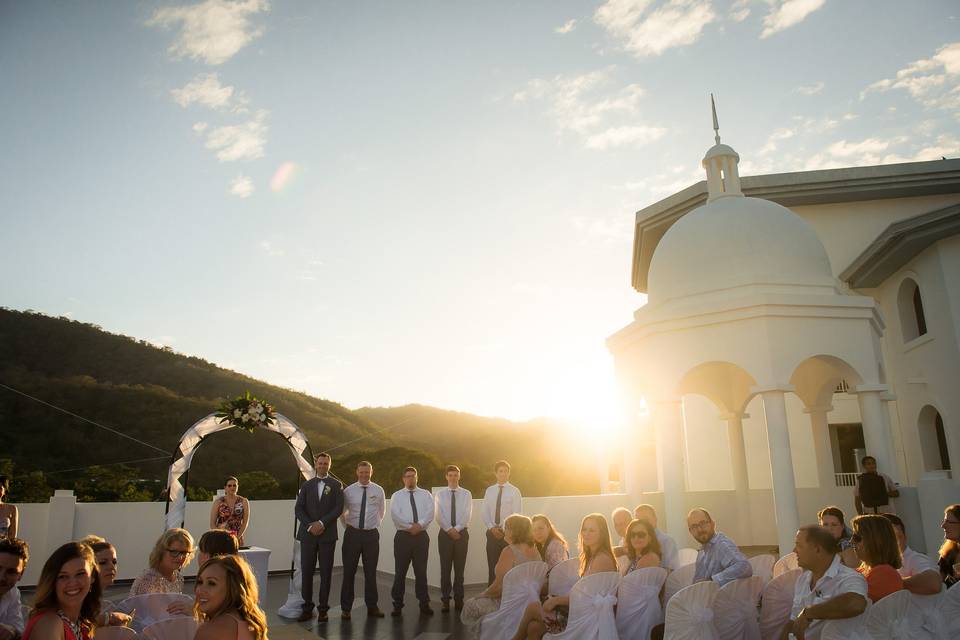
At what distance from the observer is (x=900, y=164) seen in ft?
58.7

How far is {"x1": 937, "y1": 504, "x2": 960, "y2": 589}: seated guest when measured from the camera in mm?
4848

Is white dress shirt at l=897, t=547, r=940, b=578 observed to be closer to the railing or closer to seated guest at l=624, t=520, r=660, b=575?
seated guest at l=624, t=520, r=660, b=575

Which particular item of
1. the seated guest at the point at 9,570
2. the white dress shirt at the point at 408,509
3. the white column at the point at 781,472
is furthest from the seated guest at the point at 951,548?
the seated guest at the point at 9,570

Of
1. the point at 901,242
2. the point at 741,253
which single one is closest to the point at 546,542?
the point at 741,253

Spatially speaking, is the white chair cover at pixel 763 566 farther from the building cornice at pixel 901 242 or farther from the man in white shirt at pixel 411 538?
the building cornice at pixel 901 242

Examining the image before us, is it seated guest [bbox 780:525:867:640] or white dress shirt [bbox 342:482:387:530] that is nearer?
seated guest [bbox 780:525:867:640]

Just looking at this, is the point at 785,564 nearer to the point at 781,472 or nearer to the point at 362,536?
the point at 781,472

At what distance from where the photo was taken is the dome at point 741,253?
10.8 m

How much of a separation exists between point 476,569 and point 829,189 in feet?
48.6

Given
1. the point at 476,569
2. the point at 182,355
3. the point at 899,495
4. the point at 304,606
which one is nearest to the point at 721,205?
the point at 899,495

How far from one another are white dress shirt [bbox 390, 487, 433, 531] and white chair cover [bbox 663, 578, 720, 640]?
4.90 metres

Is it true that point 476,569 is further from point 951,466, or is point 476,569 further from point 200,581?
point 951,466

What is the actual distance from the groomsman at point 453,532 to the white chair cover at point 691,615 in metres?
4.82

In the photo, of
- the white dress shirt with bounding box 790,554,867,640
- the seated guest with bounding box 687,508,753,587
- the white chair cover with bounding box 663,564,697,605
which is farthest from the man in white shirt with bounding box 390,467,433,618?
the white dress shirt with bounding box 790,554,867,640
